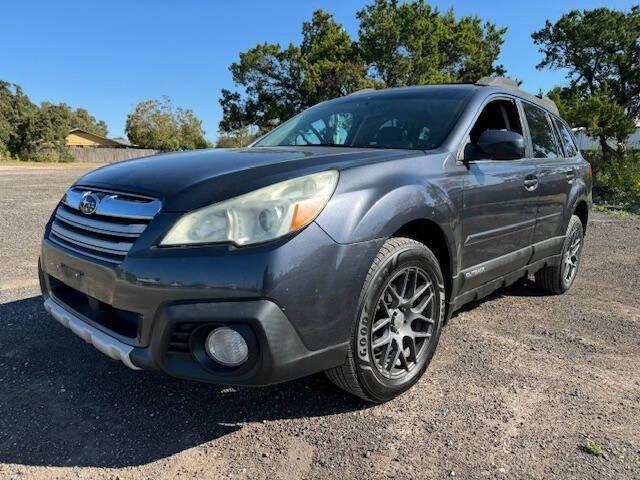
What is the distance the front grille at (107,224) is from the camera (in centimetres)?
220

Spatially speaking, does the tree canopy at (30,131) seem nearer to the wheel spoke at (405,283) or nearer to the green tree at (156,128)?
the green tree at (156,128)

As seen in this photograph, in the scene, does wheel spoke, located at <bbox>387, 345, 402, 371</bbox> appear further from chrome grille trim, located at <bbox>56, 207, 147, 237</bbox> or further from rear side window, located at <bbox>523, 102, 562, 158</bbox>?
rear side window, located at <bbox>523, 102, 562, 158</bbox>

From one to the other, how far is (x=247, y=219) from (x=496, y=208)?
1.84 m

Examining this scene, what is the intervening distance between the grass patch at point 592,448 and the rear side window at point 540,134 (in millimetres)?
2274

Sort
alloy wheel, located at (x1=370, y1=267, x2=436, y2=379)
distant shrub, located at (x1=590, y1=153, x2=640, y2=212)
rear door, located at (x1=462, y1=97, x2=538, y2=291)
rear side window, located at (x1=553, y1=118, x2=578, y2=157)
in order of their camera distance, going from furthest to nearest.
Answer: distant shrub, located at (x1=590, y1=153, x2=640, y2=212) < rear side window, located at (x1=553, y1=118, x2=578, y2=157) < rear door, located at (x1=462, y1=97, x2=538, y2=291) < alloy wheel, located at (x1=370, y1=267, x2=436, y2=379)

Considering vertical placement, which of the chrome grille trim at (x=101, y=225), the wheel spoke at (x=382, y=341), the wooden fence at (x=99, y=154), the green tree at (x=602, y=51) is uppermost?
the green tree at (x=602, y=51)

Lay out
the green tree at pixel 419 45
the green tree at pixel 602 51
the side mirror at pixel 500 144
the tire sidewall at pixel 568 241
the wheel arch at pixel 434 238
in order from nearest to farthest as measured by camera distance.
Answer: the wheel arch at pixel 434 238, the side mirror at pixel 500 144, the tire sidewall at pixel 568 241, the green tree at pixel 602 51, the green tree at pixel 419 45

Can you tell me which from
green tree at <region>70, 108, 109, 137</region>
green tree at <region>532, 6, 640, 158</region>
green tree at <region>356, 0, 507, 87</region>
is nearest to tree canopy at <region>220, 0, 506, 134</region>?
green tree at <region>356, 0, 507, 87</region>

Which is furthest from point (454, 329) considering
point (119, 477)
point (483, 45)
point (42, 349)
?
point (483, 45)

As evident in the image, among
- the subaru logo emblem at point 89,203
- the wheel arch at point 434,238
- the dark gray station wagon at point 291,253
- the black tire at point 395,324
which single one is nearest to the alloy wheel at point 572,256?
the dark gray station wagon at point 291,253

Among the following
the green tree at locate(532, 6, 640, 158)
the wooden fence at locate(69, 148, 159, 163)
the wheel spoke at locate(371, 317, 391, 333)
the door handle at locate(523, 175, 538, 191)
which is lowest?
the wooden fence at locate(69, 148, 159, 163)

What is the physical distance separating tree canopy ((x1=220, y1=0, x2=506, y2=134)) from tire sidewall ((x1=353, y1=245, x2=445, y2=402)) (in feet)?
108

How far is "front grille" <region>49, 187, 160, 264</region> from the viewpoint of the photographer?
2.20 meters

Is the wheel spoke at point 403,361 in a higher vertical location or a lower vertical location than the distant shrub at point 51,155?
higher
